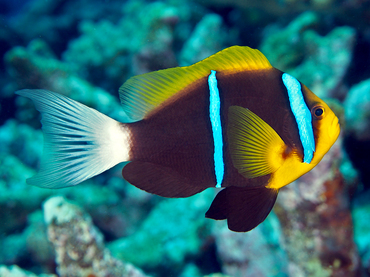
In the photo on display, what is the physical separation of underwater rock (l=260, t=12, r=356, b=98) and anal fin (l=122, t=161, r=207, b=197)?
5.35ft

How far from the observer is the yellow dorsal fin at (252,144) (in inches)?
38.7

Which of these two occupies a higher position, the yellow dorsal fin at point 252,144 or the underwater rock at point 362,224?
the yellow dorsal fin at point 252,144

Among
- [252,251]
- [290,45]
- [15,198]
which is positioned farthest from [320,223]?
[15,198]

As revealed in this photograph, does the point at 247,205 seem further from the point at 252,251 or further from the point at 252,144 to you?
the point at 252,251

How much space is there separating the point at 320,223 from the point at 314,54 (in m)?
1.41

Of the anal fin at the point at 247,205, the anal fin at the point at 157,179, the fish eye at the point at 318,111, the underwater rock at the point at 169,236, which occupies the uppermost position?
the fish eye at the point at 318,111

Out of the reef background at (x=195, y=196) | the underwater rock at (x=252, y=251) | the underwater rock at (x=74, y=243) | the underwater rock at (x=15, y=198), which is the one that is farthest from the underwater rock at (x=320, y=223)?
the underwater rock at (x=15, y=198)

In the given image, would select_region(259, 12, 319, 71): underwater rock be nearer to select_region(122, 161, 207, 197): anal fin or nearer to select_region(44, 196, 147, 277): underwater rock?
select_region(122, 161, 207, 197): anal fin

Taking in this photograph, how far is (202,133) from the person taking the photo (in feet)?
3.47

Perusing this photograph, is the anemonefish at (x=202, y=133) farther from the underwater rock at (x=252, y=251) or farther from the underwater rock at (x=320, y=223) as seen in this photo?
the underwater rock at (x=252, y=251)

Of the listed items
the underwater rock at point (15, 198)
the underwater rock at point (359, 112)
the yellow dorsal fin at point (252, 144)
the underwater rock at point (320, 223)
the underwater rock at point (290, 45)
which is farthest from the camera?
the underwater rock at point (290, 45)

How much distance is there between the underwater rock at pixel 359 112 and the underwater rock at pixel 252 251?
0.95m

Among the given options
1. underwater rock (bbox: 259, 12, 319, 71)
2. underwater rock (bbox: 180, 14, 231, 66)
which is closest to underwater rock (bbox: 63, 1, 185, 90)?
underwater rock (bbox: 180, 14, 231, 66)

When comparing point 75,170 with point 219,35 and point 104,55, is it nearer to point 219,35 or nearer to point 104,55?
point 219,35
